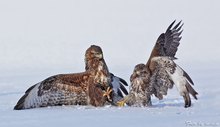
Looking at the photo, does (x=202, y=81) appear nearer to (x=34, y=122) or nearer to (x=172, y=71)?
(x=172, y=71)

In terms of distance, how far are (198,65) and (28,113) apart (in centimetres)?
891

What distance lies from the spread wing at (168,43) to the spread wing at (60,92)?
0.86 meters

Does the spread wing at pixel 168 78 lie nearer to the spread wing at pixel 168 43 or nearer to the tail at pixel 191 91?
the tail at pixel 191 91

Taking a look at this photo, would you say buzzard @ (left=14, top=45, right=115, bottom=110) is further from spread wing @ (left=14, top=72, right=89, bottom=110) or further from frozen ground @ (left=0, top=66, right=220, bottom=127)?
frozen ground @ (left=0, top=66, right=220, bottom=127)

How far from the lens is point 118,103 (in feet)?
26.1

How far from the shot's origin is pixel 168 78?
8.18 meters

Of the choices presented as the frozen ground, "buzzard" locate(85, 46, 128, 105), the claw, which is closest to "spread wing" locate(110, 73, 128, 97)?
"buzzard" locate(85, 46, 128, 105)

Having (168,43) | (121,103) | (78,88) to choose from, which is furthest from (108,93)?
(168,43)

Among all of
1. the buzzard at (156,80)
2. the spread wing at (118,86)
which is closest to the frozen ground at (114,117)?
the buzzard at (156,80)

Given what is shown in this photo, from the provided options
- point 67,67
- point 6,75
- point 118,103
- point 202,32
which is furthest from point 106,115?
point 202,32

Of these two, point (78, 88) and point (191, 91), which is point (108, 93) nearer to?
point (78, 88)

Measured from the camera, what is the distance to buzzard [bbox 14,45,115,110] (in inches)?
315

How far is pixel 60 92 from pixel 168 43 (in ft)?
4.76

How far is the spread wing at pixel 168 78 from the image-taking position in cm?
793
